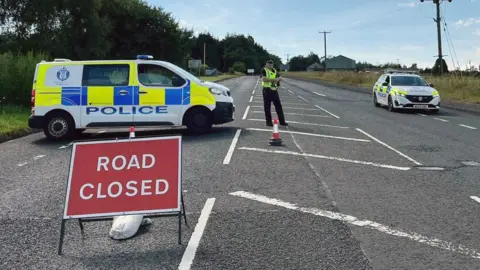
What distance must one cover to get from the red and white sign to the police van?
633 cm

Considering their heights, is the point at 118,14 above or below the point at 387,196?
above

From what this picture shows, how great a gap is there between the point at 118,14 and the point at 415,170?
39421 millimetres

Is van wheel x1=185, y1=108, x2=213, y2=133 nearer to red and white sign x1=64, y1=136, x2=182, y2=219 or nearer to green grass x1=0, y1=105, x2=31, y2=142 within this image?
green grass x1=0, y1=105, x2=31, y2=142

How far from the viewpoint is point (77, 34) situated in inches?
1356

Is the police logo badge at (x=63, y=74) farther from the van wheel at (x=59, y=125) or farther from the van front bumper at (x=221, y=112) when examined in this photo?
the van front bumper at (x=221, y=112)

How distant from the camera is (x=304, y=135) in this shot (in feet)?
39.2

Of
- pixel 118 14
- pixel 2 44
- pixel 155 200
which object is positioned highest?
pixel 118 14

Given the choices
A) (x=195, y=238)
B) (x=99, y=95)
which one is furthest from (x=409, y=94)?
(x=195, y=238)

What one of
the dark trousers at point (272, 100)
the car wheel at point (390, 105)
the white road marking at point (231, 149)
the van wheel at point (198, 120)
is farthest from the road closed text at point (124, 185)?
the car wheel at point (390, 105)

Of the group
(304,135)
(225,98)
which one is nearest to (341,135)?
(304,135)

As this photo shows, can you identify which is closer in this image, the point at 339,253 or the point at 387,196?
the point at 339,253

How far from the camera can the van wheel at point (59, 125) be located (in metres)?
11.1

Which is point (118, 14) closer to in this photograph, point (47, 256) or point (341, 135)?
point (341, 135)

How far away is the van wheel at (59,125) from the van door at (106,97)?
0.33 metres
